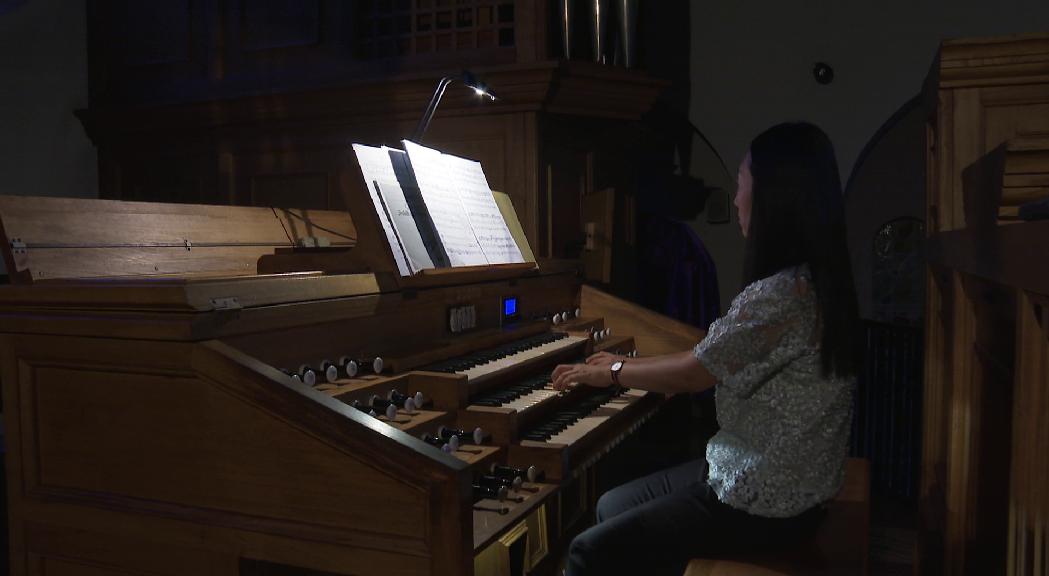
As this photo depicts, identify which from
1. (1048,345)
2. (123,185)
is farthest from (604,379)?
(123,185)

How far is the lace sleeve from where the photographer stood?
6.82 ft

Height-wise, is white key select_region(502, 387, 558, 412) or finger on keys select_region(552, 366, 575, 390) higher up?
finger on keys select_region(552, 366, 575, 390)

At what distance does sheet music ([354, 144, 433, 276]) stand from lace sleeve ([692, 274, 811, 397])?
0.90 metres

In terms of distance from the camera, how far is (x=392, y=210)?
8.08 feet

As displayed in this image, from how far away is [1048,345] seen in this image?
1346 mm

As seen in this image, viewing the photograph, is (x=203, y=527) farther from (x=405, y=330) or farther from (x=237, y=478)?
(x=405, y=330)

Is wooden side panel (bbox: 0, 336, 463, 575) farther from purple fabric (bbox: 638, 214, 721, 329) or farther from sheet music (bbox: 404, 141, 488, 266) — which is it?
purple fabric (bbox: 638, 214, 721, 329)

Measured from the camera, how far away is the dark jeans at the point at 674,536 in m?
2.07

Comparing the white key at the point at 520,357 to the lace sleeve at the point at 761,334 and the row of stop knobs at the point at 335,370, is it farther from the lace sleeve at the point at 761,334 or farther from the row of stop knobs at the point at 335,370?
the lace sleeve at the point at 761,334

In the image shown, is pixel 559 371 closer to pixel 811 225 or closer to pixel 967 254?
pixel 811 225

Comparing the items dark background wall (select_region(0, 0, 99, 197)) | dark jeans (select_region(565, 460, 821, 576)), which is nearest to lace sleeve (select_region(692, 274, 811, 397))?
dark jeans (select_region(565, 460, 821, 576))

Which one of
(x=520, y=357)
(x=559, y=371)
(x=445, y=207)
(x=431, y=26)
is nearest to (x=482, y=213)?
(x=445, y=207)

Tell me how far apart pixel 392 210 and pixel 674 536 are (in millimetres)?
1192

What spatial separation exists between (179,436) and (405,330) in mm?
948
